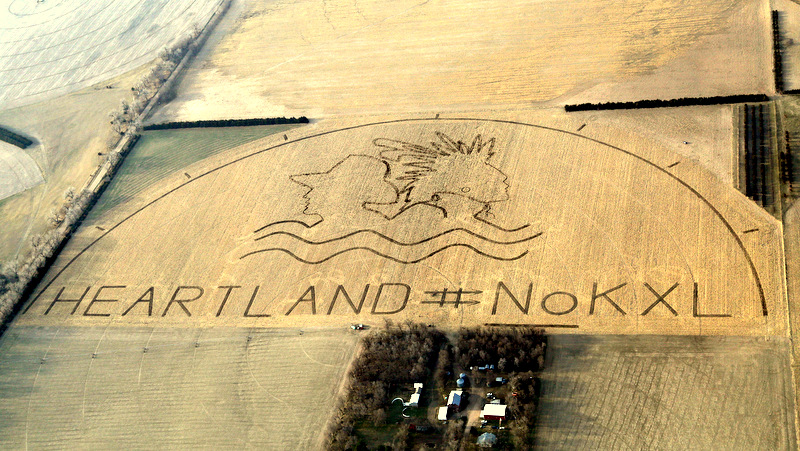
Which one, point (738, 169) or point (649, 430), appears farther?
point (738, 169)

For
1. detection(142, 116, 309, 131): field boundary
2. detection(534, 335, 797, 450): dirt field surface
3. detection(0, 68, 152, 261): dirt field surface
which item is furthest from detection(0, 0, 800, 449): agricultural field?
detection(142, 116, 309, 131): field boundary

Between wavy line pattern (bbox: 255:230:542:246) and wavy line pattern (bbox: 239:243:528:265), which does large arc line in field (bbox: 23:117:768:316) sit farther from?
wavy line pattern (bbox: 239:243:528:265)

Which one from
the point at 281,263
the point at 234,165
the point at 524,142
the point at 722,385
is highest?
the point at 524,142

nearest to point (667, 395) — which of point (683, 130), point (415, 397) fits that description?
point (415, 397)

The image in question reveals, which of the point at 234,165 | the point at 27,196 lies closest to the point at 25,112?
the point at 27,196

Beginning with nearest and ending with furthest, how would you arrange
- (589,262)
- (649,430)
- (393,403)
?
(649,430) → (393,403) → (589,262)

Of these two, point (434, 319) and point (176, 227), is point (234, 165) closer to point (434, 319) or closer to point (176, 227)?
point (176, 227)
